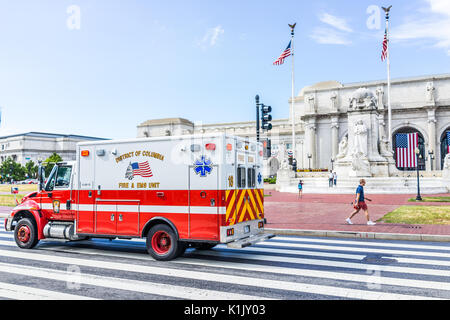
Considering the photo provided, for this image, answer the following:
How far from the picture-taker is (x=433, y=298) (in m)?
6.10

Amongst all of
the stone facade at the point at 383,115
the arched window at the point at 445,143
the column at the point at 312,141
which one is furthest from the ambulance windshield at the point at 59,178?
the arched window at the point at 445,143

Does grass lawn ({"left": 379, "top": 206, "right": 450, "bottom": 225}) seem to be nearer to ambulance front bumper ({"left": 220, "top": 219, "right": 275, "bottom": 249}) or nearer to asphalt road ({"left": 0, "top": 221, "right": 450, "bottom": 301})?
asphalt road ({"left": 0, "top": 221, "right": 450, "bottom": 301})

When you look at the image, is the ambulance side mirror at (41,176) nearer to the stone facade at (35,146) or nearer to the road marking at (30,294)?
the road marking at (30,294)

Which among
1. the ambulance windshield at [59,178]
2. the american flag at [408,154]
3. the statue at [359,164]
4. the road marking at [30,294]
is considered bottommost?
the road marking at [30,294]

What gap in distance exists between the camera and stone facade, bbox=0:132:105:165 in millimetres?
144000

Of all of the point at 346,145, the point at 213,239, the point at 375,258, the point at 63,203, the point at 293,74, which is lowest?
the point at 375,258

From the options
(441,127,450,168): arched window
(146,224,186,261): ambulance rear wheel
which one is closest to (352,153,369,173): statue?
(146,224,186,261): ambulance rear wheel

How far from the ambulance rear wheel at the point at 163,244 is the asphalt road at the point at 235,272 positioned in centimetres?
22

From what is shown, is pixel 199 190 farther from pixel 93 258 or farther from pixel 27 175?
pixel 27 175

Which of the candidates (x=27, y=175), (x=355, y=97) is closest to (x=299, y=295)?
(x=355, y=97)

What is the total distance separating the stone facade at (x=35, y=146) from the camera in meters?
144

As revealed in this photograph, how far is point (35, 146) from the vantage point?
483ft

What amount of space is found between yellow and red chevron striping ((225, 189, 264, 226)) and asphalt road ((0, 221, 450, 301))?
1061 millimetres
